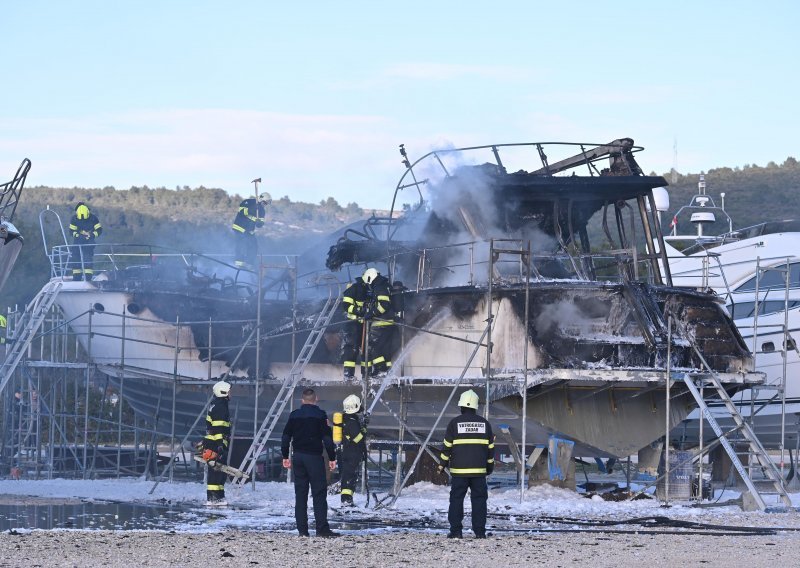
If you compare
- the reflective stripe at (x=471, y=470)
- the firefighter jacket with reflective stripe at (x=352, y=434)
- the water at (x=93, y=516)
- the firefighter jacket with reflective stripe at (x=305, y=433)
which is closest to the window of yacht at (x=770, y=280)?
the firefighter jacket with reflective stripe at (x=352, y=434)

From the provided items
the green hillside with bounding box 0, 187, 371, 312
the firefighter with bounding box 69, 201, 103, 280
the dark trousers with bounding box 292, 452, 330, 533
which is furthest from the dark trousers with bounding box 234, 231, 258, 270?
the green hillside with bounding box 0, 187, 371, 312

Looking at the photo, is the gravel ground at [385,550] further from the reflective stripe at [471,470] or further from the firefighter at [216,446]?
the firefighter at [216,446]

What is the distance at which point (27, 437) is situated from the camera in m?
23.4

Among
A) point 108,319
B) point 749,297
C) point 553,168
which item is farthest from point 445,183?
point 749,297

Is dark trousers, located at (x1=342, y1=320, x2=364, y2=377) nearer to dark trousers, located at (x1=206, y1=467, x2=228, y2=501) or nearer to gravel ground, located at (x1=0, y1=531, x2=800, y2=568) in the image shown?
dark trousers, located at (x1=206, y1=467, x2=228, y2=501)

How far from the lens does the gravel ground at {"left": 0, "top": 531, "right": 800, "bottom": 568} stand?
11.3m

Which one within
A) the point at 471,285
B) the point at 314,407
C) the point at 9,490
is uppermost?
the point at 471,285

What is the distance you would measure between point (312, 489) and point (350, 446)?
406cm

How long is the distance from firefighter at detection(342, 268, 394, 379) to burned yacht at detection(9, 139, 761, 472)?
10.4 inches

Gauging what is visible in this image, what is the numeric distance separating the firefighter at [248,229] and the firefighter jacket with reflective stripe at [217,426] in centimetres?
747

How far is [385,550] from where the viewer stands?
12203 mm

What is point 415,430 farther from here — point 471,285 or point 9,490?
point 9,490

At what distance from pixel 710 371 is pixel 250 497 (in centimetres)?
668

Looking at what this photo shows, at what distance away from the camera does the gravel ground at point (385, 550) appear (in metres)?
11.3
